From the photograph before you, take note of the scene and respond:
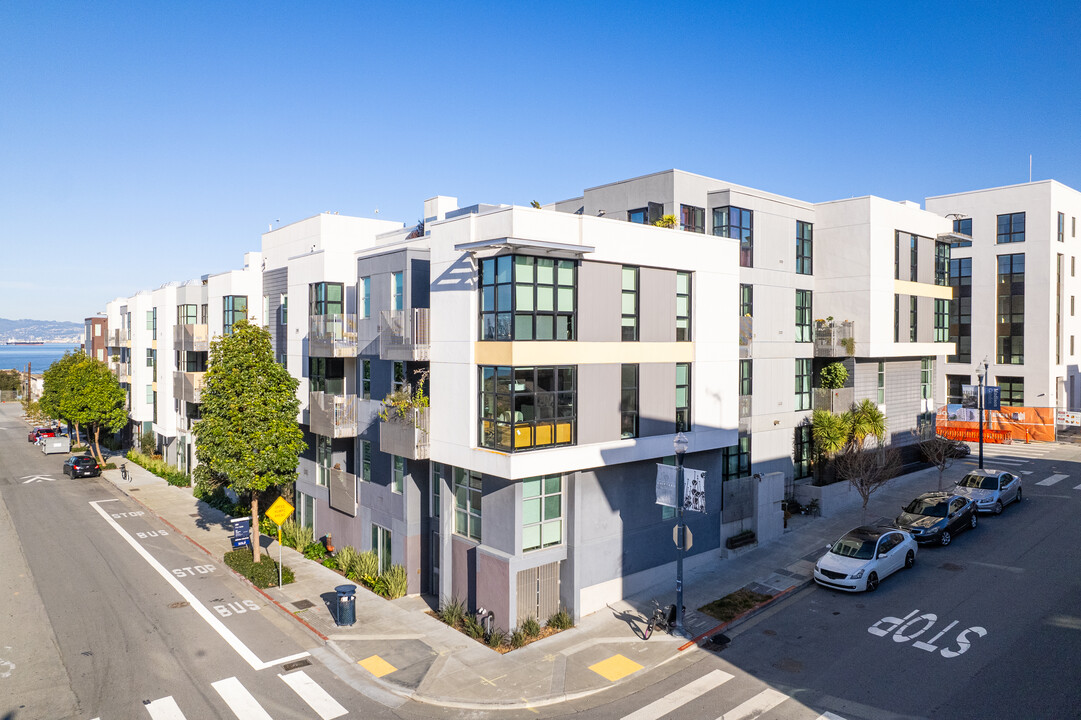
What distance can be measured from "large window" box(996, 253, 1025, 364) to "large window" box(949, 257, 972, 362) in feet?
6.17

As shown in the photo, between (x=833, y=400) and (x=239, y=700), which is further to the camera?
(x=833, y=400)

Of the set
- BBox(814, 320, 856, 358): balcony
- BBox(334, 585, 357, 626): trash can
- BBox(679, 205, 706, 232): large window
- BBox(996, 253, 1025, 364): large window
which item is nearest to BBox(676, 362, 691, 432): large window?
BBox(679, 205, 706, 232): large window

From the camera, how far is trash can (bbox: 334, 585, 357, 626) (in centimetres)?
1873

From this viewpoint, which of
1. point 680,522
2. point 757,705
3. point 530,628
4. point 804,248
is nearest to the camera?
point 757,705

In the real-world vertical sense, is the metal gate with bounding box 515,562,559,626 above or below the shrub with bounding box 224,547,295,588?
above

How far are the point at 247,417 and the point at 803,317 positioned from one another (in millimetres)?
23422

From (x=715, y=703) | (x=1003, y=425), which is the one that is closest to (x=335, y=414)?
(x=715, y=703)

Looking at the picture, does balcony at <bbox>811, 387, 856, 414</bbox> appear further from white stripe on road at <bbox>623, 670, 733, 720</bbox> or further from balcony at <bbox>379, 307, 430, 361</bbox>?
balcony at <bbox>379, 307, 430, 361</bbox>

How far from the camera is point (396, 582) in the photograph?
70.0 ft

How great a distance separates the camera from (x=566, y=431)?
18062 millimetres

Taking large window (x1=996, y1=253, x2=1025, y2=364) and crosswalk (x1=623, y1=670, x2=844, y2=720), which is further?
large window (x1=996, y1=253, x2=1025, y2=364)

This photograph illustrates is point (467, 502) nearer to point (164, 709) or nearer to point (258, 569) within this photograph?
point (164, 709)

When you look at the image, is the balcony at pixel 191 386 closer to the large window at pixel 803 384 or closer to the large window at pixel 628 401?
the large window at pixel 628 401

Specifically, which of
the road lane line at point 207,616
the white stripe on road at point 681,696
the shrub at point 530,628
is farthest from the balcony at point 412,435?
the white stripe on road at point 681,696
